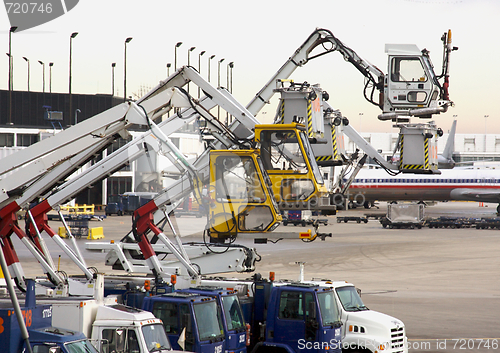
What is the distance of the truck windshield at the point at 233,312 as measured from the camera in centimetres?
1235

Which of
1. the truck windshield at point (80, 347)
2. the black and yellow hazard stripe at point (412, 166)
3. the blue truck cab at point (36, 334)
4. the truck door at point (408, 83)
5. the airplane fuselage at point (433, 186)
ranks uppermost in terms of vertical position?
the truck door at point (408, 83)

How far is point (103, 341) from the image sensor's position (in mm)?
10461

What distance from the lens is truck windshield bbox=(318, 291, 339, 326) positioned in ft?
42.2

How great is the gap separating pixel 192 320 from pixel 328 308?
3149 mm

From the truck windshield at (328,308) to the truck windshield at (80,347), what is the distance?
512 cm

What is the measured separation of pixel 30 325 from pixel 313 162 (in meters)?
8.99

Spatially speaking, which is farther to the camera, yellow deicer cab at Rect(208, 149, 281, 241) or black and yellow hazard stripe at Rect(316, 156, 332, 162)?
black and yellow hazard stripe at Rect(316, 156, 332, 162)

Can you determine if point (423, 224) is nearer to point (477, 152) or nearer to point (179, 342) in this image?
point (179, 342)

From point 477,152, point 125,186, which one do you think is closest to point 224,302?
point 125,186

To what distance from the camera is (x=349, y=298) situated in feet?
47.0

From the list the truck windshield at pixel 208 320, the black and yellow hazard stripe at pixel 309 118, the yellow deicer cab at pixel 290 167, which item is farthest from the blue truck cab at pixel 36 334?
the black and yellow hazard stripe at pixel 309 118

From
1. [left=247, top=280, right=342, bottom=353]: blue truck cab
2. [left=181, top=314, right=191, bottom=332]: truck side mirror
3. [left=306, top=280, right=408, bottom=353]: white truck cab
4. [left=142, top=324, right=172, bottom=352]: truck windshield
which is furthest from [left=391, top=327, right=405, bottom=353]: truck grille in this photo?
[left=142, top=324, right=172, bottom=352]: truck windshield

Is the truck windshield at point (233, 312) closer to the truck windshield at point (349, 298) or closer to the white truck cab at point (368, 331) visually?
the white truck cab at point (368, 331)

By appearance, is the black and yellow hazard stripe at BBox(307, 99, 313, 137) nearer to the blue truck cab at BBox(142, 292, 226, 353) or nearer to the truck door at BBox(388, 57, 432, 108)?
the truck door at BBox(388, 57, 432, 108)
